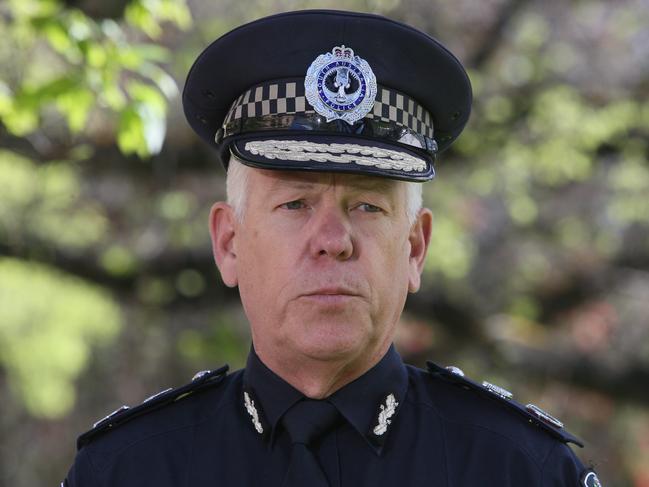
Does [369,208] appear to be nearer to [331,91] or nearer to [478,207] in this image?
[331,91]

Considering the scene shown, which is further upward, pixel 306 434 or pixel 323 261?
pixel 323 261

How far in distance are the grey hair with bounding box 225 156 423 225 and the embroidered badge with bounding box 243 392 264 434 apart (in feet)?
1.30

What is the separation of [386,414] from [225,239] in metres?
0.54

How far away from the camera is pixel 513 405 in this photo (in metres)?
2.66

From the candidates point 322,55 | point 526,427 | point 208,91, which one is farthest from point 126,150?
point 526,427

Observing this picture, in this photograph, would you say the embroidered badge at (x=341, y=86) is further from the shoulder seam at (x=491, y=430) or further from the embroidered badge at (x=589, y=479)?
the embroidered badge at (x=589, y=479)

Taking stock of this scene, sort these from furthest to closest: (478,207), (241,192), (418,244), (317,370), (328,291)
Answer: (478,207), (418,244), (241,192), (317,370), (328,291)

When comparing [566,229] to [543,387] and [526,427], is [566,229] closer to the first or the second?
[543,387]

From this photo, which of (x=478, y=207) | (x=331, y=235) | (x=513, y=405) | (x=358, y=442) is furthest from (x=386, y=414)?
(x=478, y=207)

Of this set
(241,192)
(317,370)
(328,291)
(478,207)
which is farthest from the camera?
(478,207)

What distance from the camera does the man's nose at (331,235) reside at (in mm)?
2369

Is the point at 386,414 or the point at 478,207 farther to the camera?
the point at 478,207

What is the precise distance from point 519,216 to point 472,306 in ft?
2.79

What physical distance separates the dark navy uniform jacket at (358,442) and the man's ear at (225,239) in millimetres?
199
